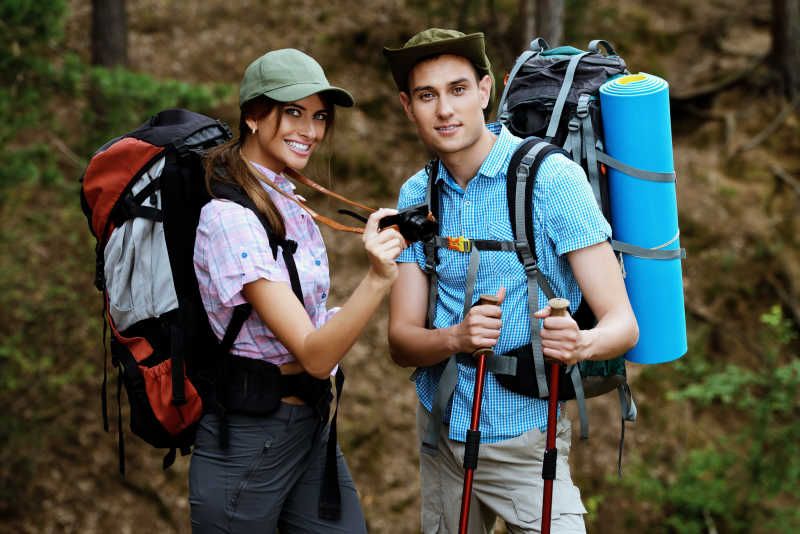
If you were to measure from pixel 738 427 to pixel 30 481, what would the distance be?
7.03 m

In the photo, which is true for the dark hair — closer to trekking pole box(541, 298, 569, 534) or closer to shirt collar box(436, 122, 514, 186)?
shirt collar box(436, 122, 514, 186)

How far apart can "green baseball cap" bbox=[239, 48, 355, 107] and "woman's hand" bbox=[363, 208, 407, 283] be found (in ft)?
1.70

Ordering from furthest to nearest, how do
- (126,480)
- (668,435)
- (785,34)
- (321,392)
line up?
(785,34), (668,435), (126,480), (321,392)

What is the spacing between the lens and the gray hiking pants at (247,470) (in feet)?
8.32

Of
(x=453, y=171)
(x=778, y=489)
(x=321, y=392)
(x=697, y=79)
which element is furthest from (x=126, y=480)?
(x=697, y=79)

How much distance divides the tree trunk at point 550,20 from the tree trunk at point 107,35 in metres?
4.37

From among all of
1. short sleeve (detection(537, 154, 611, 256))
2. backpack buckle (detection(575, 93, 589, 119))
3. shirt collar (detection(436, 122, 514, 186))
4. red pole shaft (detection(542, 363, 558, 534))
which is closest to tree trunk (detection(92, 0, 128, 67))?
shirt collar (detection(436, 122, 514, 186))

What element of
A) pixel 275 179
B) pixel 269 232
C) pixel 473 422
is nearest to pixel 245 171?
pixel 275 179

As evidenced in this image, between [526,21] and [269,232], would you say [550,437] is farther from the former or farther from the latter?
[526,21]

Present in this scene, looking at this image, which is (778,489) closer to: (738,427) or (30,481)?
(738,427)

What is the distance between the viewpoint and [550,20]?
6.81m

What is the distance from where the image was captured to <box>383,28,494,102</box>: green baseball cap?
264 centimetres

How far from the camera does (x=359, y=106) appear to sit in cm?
942

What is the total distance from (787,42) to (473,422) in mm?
8732
